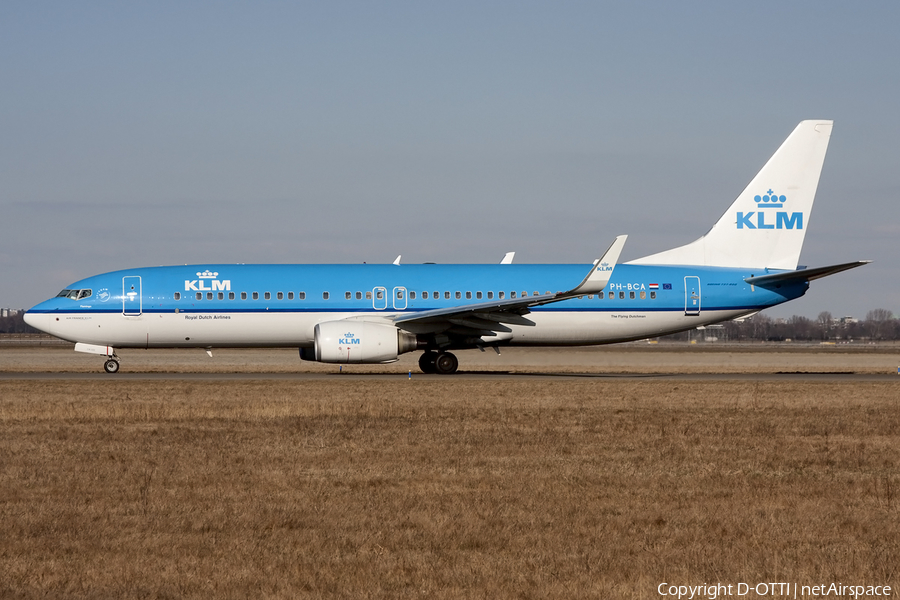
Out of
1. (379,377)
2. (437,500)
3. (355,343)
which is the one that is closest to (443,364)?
(379,377)

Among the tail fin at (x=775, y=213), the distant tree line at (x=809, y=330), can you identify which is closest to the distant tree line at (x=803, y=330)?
the distant tree line at (x=809, y=330)

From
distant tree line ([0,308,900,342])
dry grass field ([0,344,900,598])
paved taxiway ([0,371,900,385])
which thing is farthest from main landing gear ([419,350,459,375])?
distant tree line ([0,308,900,342])

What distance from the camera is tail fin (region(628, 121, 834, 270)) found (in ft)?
107

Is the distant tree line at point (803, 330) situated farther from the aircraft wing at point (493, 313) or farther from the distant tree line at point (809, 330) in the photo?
the aircraft wing at point (493, 313)

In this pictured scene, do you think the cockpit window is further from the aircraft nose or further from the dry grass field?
the dry grass field

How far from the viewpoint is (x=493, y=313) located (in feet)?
96.1

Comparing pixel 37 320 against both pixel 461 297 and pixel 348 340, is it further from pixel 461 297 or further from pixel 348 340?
pixel 461 297

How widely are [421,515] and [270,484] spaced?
2.26 m

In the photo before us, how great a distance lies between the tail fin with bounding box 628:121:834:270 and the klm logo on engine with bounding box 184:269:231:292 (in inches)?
528

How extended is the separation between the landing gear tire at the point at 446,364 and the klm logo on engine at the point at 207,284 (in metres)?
6.95

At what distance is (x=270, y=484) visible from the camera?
10188 millimetres

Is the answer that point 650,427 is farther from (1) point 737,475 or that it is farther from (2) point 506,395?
(2) point 506,395

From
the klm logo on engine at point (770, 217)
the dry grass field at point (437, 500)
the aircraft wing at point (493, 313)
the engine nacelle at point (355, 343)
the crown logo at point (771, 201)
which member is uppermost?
the crown logo at point (771, 201)

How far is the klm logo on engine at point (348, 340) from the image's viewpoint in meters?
28.2
